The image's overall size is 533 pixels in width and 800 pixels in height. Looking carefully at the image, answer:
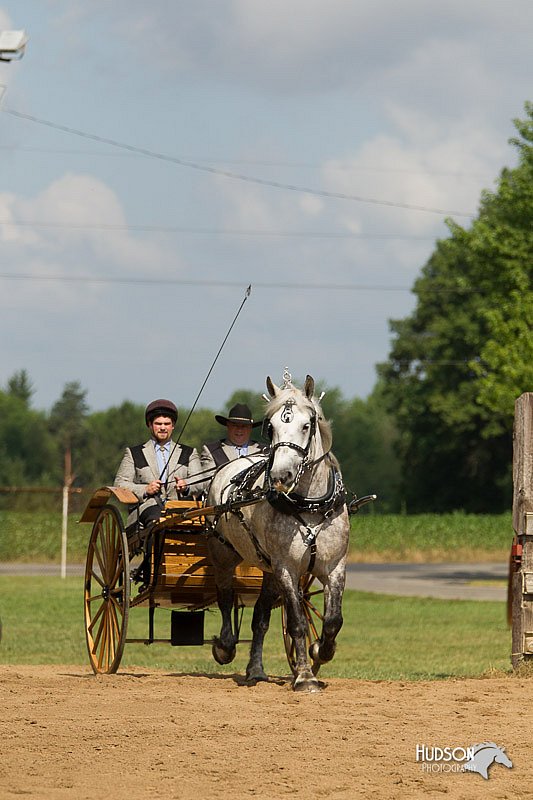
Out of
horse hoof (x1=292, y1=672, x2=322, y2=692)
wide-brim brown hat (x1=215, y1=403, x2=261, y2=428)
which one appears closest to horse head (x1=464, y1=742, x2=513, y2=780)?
horse hoof (x1=292, y1=672, x2=322, y2=692)

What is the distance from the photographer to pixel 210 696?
9703 mm

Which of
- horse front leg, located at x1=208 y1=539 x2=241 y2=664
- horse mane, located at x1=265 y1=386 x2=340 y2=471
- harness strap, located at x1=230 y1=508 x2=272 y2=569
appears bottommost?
horse front leg, located at x1=208 y1=539 x2=241 y2=664

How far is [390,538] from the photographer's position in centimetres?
5319

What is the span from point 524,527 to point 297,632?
251cm

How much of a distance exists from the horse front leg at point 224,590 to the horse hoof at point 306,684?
4.89 ft

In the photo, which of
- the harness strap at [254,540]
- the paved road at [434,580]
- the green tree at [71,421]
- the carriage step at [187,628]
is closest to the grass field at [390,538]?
the paved road at [434,580]

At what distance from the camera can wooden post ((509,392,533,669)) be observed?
449 inches

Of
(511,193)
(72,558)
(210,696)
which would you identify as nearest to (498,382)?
(511,193)

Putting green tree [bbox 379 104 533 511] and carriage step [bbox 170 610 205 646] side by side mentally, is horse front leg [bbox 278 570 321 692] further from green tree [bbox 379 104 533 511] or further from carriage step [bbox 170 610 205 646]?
green tree [bbox 379 104 533 511]

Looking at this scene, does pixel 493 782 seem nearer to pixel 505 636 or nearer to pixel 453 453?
pixel 505 636

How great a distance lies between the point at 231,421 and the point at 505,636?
436 inches

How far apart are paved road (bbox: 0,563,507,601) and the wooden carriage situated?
19897mm

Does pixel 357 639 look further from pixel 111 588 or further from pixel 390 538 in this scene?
pixel 390 538

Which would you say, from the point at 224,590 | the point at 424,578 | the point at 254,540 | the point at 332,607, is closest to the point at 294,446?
the point at 254,540
